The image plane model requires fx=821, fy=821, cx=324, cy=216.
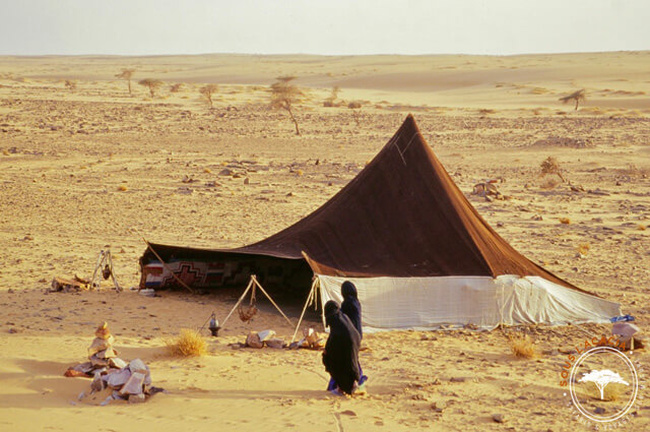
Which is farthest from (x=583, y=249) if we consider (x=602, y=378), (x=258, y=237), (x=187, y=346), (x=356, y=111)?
(x=356, y=111)

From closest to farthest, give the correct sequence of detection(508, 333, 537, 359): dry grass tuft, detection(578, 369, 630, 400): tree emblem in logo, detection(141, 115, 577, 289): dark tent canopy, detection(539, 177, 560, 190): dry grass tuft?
detection(578, 369, 630, 400): tree emblem in logo < detection(508, 333, 537, 359): dry grass tuft < detection(141, 115, 577, 289): dark tent canopy < detection(539, 177, 560, 190): dry grass tuft

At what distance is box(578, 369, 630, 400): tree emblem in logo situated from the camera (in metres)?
8.20

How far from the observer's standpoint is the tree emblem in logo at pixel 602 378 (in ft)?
26.9

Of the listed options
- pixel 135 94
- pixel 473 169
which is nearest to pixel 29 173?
pixel 473 169

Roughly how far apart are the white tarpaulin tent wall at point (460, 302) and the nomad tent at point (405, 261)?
13mm

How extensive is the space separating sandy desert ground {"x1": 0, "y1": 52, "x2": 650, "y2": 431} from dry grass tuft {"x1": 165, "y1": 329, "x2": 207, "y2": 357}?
15cm

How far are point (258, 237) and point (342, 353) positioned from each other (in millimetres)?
8769

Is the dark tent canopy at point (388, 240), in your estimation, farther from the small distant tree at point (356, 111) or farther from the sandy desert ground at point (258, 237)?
the small distant tree at point (356, 111)

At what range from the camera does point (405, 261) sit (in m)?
10.8

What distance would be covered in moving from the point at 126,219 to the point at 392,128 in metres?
23.4

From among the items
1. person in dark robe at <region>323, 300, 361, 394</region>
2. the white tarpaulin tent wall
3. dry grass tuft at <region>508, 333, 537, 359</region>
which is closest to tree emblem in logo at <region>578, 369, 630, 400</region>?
dry grass tuft at <region>508, 333, 537, 359</region>

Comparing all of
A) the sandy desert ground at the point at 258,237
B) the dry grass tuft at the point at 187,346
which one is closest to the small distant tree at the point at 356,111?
the sandy desert ground at the point at 258,237

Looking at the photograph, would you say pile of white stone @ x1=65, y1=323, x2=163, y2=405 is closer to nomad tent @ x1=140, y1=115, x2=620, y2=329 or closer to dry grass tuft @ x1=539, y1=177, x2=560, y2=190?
nomad tent @ x1=140, y1=115, x2=620, y2=329

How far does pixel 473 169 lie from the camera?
27422mm
